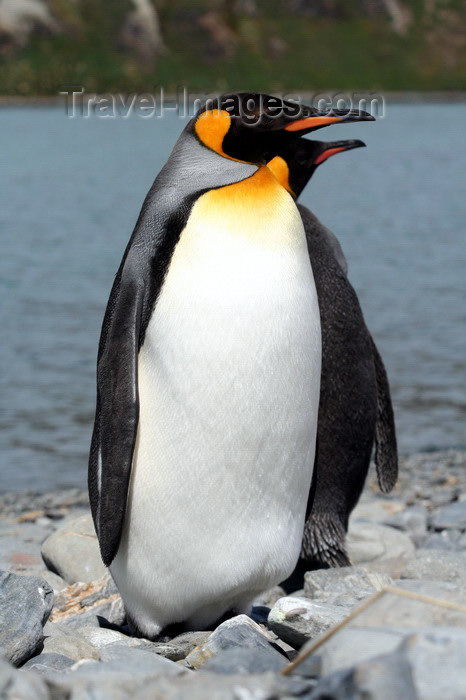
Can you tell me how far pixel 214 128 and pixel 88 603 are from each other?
1.86 m

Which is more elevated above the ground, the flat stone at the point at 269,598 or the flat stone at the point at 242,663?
→ the flat stone at the point at 242,663

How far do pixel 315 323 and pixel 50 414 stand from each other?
562cm

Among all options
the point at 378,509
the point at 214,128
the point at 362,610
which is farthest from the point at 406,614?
the point at 378,509

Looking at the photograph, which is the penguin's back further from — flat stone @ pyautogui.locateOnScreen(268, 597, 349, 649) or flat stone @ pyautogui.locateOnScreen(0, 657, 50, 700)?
flat stone @ pyautogui.locateOnScreen(0, 657, 50, 700)

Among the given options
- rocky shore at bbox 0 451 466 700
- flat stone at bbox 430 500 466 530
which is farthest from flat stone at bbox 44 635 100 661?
flat stone at bbox 430 500 466 530

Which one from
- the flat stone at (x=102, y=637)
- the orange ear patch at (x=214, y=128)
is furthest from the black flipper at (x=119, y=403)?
the orange ear patch at (x=214, y=128)

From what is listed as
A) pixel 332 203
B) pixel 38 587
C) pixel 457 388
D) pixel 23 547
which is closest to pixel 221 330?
pixel 38 587

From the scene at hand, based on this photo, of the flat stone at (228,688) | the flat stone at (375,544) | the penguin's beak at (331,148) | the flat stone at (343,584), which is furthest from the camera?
the flat stone at (375,544)

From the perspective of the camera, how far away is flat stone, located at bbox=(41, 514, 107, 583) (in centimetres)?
453

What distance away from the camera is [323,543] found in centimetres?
471

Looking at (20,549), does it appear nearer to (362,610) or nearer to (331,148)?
(331,148)

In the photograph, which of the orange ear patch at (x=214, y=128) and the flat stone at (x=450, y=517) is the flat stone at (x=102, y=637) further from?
the flat stone at (x=450, y=517)

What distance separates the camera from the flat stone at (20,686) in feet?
6.35

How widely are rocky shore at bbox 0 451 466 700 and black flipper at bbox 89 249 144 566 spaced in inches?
11.2
